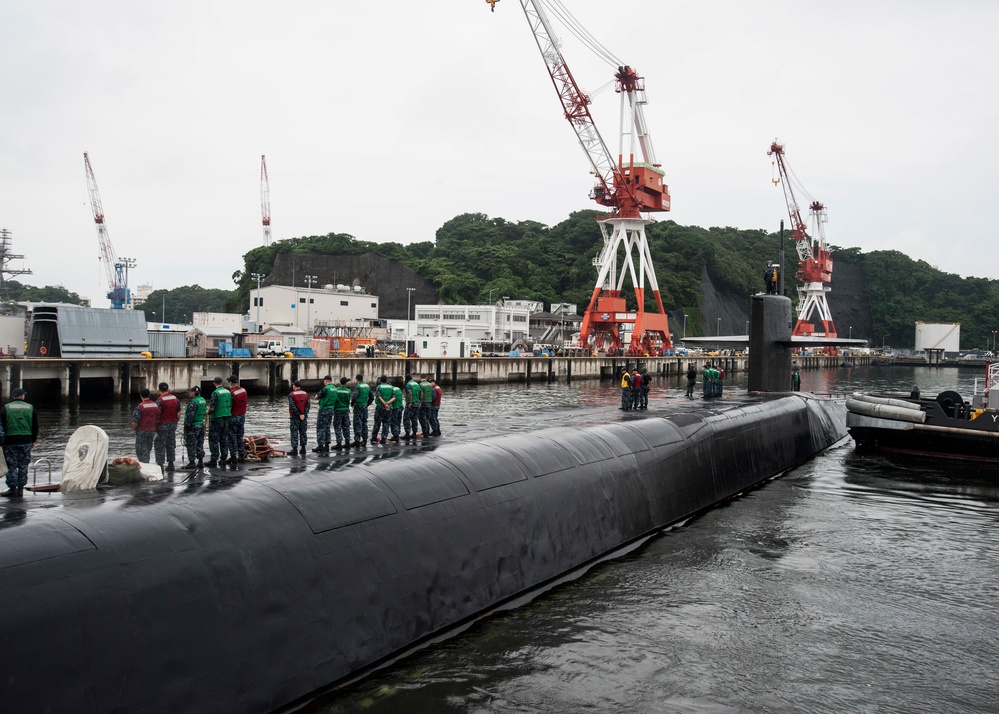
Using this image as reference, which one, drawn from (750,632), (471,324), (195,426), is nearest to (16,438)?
(195,426)

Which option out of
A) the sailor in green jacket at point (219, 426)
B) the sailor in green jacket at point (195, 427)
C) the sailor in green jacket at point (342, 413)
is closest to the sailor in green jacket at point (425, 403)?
the sailor in green jacket at point (342, 413)

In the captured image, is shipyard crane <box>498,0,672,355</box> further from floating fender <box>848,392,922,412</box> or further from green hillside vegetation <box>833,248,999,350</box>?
green hillside vegetation <box>833,248,999,350</box>

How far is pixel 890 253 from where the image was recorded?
162m

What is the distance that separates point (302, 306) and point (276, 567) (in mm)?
80480

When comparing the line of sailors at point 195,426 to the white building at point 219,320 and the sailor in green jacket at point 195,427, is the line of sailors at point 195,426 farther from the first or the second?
the white building at point 219,320

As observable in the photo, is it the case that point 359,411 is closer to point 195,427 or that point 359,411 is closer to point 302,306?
point 195,427

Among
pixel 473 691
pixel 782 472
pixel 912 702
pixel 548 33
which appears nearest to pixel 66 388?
pixel 782 472

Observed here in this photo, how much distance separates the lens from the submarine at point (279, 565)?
6.56 metres

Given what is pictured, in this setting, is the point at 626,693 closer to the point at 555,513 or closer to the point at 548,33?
the point at 555,513

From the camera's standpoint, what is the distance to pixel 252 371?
46.8 meters

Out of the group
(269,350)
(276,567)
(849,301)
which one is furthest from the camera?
(849,301)

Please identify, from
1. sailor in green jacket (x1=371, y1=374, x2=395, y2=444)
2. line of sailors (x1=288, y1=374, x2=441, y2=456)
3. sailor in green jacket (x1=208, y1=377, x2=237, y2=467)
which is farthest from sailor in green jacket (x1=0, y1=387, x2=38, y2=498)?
sailor in green jacket (x1=371, y1=374, x2=395, y2=444)

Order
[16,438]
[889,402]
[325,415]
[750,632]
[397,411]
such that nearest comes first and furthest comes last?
1. [16,438]
2. [750,632]
3. [325,415]
4. [397,411]
5. [889,402]

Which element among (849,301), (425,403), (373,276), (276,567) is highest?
(373,276)
